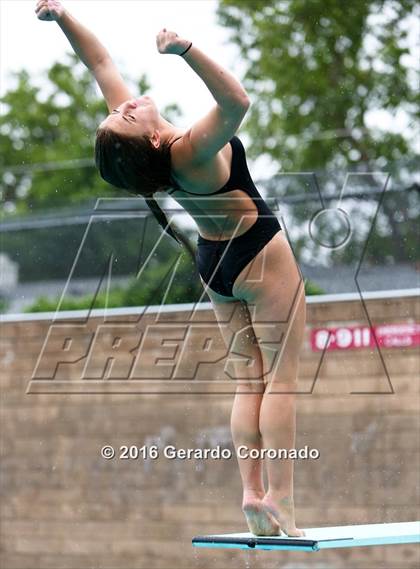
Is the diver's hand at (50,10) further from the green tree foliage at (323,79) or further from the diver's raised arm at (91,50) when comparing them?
the green tree foliage at (323,79)

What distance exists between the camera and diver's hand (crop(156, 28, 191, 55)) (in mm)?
2875

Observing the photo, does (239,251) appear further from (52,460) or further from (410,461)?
(52,460)

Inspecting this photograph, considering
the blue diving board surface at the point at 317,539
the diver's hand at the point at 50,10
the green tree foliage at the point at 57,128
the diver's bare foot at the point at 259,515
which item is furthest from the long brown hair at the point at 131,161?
the green tree foliage at the point at 57,128

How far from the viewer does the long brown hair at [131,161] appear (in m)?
3.02

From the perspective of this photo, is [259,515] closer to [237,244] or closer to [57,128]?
[237,244]

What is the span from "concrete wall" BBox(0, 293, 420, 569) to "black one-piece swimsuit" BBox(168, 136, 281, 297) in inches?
92.9

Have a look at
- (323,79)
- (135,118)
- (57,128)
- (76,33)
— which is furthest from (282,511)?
(57,128)

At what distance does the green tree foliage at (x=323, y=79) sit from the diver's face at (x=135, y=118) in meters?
5.48

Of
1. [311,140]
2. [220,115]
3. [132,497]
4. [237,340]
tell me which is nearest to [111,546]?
[132,497]

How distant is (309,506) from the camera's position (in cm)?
559

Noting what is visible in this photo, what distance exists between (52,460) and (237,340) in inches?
118

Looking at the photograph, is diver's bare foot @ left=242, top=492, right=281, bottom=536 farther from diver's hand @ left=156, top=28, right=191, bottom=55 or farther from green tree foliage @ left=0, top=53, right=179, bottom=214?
→ green tree foliage @ left=0, top=53, right=179, bottom=214

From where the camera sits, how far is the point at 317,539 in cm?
322

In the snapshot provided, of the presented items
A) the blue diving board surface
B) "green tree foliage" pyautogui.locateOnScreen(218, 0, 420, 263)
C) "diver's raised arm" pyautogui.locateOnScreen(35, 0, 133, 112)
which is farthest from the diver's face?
"green tree foliage" pyautogui.locateOnScreen(218, 0, 420, 263)
